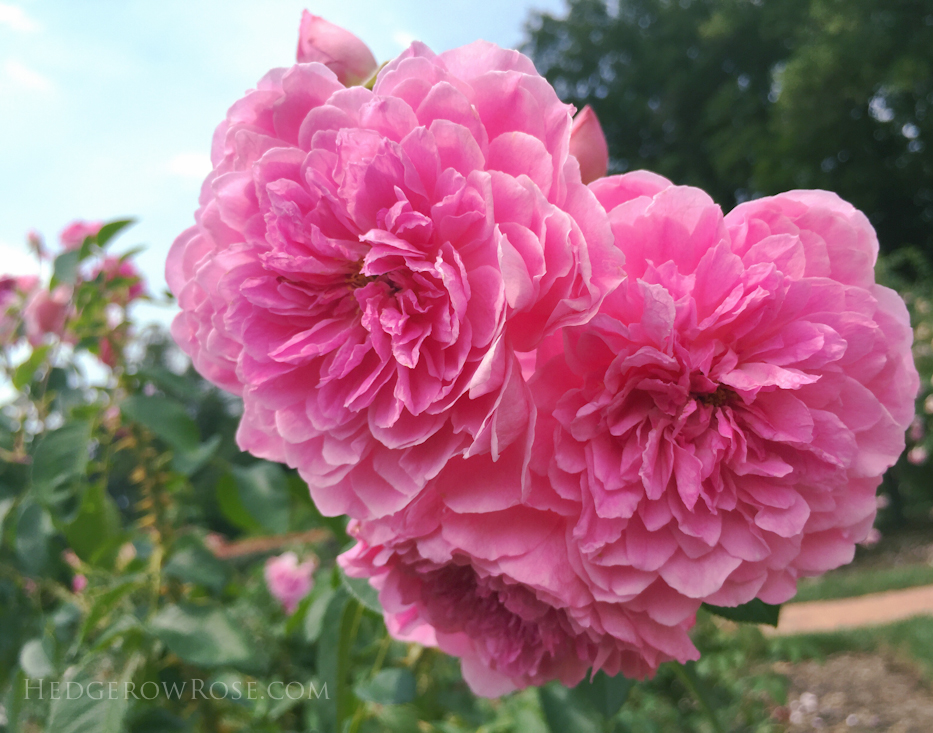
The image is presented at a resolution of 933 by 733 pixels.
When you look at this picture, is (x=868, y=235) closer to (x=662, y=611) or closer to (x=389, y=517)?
(x=662, y=611)

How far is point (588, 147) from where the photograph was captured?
0.58 meters

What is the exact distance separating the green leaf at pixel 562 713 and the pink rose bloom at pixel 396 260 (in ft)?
1.54

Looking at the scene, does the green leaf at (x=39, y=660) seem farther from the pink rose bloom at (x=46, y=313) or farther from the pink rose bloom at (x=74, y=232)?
the pink rose bloom at (x=74, y=232)

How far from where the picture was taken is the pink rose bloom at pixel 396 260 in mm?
480

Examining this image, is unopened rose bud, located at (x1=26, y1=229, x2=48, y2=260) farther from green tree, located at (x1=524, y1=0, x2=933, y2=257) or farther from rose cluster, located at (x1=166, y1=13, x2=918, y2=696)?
green tree, located at (x1=524, y1=0, x2=933, y2=257)

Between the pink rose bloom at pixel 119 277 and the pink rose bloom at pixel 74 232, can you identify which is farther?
the pink rose bloom at pixel 74 232

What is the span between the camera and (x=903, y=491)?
8.83 m

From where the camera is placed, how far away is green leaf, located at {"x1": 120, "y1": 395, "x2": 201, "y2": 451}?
1067mm

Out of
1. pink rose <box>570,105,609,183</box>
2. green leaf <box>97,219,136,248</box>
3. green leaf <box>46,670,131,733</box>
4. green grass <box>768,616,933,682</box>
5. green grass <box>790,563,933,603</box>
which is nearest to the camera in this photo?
pink rose <box>570,105,609,183</box>

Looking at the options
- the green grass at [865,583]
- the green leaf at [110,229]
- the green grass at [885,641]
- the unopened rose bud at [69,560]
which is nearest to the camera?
the green leaf at [110,229]

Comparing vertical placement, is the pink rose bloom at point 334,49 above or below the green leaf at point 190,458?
above

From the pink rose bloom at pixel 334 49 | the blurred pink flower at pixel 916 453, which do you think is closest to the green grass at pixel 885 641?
the blurred pink flower at pixel 916 453

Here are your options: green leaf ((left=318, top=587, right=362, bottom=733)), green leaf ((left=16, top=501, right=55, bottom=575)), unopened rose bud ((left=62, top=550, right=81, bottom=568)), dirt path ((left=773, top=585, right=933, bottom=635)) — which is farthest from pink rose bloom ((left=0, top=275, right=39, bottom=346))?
dirt path ((left=773, top=585, right=933, bottom=635))

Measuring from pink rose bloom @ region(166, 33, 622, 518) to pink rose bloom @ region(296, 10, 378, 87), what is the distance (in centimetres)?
9
